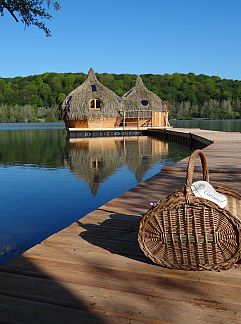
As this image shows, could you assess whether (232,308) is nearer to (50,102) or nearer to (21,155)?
(21,155)

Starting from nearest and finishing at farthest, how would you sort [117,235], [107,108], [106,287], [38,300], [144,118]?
[38,300] < [106,287] < [117,235] < [107,108] < [144,118]

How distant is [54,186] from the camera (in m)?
9.88

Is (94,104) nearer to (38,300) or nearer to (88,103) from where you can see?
(88,103)

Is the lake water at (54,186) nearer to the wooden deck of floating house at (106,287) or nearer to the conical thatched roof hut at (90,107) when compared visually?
the wooden deck of floating house at (106,287)

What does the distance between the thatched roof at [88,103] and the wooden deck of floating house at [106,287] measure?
2993cm

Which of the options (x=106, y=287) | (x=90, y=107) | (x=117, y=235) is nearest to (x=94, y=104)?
(x=90, y=107)

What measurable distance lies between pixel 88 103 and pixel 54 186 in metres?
24.1

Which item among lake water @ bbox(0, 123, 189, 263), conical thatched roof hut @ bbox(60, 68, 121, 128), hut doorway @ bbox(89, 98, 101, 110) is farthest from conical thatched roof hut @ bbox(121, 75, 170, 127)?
lake water @ bbox(0, 123, 189, 263)

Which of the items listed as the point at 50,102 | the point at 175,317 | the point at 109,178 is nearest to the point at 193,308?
the point at 175,317

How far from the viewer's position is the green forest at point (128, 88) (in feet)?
240

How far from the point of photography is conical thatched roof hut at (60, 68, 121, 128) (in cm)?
3291

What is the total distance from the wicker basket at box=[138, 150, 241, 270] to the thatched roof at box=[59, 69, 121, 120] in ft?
101

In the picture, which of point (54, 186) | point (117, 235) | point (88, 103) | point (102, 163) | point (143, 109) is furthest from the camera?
point (143, 109)

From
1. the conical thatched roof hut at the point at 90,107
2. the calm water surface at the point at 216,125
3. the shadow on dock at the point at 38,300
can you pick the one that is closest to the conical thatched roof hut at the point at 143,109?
the conical thatched roof hut at the point at 90,107
